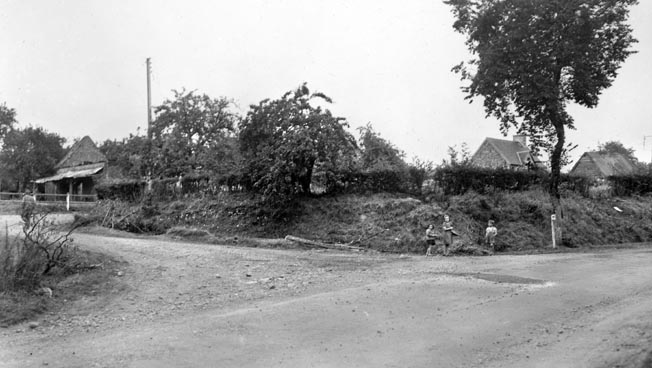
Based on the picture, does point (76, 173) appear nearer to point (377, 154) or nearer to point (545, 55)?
point (377, 154)

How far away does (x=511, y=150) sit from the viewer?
200 ft

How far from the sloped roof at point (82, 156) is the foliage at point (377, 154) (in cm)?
3246

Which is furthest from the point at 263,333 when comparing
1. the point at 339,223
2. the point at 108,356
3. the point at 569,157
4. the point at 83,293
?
the point at 569,157

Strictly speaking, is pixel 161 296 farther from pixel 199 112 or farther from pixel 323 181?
pixel 199 112

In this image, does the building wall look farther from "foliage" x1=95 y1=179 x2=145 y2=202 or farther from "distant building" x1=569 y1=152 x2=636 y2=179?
"foliage" x1=95 y1=179 x2=145 y2=202

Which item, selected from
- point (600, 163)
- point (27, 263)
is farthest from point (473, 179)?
point (600, 163)

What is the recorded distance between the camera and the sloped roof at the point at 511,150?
5847 cm

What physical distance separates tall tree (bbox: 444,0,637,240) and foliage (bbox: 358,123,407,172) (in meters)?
4.82

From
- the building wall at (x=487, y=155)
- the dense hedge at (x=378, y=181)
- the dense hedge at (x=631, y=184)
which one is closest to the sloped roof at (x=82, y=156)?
the dense hedge at (x=378, y=181)

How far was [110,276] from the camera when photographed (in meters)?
12.0

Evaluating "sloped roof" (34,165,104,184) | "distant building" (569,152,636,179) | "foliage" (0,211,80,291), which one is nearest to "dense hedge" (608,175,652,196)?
"foliage" (0,211,80,291)

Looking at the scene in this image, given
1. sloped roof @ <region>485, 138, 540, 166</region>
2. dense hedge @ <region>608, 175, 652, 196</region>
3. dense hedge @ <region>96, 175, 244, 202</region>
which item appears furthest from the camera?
sloped roof @ <region>485, 138, 540, 166</region>

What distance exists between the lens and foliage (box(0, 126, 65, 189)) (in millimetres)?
55428

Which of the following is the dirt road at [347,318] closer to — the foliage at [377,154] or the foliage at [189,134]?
the foliage at [377,154]
